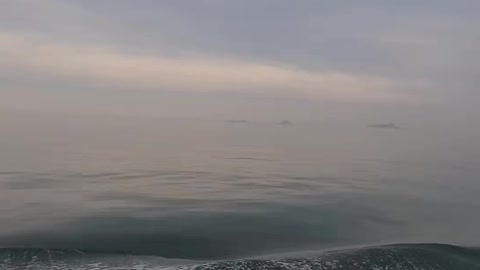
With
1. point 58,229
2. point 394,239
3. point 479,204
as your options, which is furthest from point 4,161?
point 479,204

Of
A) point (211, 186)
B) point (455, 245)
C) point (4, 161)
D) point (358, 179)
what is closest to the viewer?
point (455, 245)

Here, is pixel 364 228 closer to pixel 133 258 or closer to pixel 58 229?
pixel 133 258

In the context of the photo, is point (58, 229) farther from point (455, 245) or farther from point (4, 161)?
point (4, 161)

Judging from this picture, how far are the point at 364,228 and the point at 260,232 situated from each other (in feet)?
12.8

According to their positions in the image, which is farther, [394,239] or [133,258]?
[394,239]

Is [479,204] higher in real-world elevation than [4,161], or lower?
lower

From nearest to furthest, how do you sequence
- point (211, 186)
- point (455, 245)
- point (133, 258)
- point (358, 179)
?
point (133, 258) → point (455, 245) → point (211, 186) → point (358, 179)

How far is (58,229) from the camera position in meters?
14.0

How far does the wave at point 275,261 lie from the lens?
1015 centimetres

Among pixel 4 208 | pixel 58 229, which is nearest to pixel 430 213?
pixel 58 229

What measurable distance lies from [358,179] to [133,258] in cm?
2032

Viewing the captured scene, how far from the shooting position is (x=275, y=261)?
10.7 m

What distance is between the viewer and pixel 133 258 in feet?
36.2

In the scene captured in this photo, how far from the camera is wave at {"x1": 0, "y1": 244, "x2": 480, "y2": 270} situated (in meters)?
10.1
